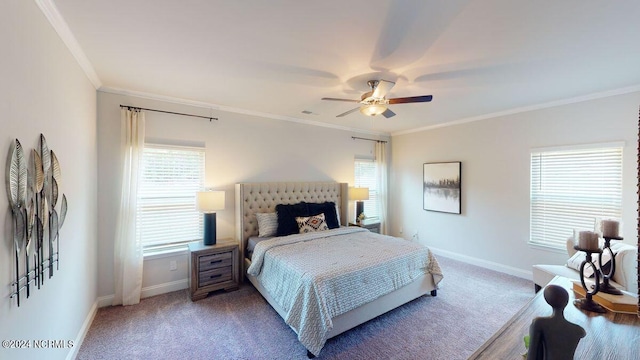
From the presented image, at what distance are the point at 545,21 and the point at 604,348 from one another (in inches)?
80.1


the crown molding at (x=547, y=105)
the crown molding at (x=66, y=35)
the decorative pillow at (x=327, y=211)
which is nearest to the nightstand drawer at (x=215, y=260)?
the decorative pillow at (x=327, y=211)

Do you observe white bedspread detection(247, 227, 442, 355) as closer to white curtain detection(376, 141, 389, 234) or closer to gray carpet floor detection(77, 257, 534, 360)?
gray carpet floor detection(77, 257, 534, 360)

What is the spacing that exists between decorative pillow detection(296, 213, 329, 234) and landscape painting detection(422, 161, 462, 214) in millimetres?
2408

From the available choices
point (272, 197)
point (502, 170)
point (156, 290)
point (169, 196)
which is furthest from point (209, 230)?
point (502, 170)

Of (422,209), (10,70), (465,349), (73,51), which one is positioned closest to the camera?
(10,70)

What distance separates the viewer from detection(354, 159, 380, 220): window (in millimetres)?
5609

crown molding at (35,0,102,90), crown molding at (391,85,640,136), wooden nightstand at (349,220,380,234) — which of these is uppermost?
crown molding at (35,0,102,90)

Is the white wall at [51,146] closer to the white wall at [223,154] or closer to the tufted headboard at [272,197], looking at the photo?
the white wall at [223,154]

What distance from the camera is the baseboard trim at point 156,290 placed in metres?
3.04

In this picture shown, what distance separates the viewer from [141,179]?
3.25 metres

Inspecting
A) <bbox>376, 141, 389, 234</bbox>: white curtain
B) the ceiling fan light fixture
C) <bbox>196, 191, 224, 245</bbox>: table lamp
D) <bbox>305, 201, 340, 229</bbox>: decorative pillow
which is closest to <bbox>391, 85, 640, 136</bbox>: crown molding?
<bbox>376, 141, 389, 234</bbox>: white curtain

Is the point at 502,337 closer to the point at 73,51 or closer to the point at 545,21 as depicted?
the point at 545,21

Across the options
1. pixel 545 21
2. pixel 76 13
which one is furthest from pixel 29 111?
pixel 545 21

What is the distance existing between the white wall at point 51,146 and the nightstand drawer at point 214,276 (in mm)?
1115
